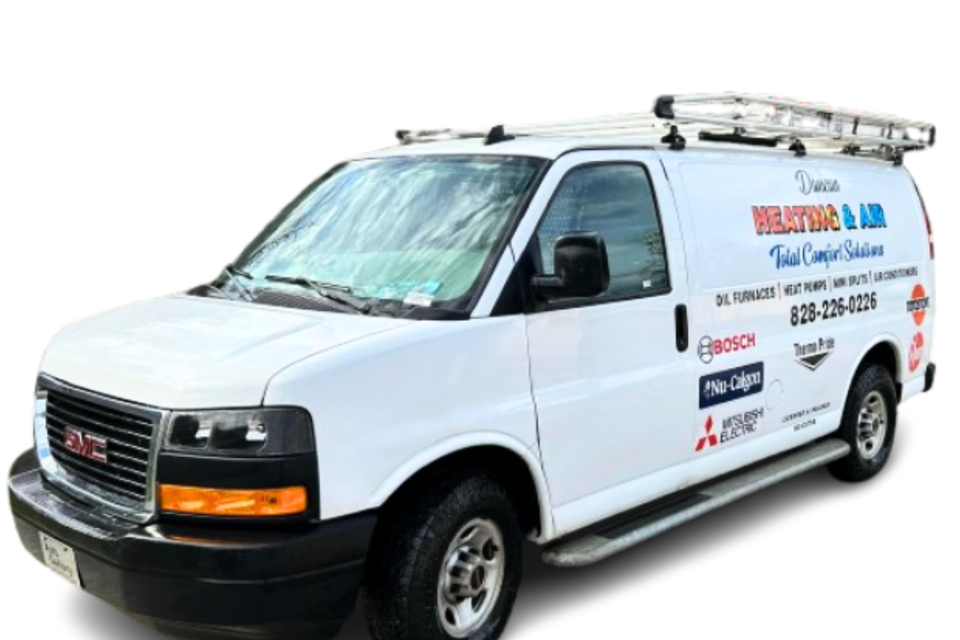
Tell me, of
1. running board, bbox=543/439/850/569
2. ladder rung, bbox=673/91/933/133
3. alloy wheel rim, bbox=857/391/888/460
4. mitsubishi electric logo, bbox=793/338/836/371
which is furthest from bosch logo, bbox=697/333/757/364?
alloy wheel rim, bbox=857/391/888/460

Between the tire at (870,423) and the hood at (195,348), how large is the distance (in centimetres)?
423

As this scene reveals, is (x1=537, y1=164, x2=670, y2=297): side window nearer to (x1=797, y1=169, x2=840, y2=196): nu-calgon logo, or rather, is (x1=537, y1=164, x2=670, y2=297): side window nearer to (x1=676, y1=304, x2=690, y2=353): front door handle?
(x1=676, y1=304, x2=690, y2=353): front door handle

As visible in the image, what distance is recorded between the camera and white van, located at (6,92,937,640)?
11.6 feet

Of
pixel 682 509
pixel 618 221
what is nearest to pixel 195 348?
pixel 618 221

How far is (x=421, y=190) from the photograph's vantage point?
4770 mm

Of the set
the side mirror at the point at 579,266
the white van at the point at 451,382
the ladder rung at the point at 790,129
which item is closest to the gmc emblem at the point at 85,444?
the white van at the point at 451,382

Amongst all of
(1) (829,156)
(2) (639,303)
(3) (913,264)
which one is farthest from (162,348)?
(3) (913,264)

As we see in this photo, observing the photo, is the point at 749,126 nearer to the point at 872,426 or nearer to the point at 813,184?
the point at 813,184

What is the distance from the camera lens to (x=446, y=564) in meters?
4.03

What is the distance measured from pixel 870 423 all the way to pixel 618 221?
11.5 feet

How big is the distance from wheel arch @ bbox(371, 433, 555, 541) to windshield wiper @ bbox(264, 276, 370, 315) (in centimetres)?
75

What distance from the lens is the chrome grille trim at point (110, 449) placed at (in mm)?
3631

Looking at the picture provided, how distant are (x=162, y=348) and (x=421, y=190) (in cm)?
157

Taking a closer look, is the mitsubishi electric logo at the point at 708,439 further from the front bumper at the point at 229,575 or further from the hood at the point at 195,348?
the front bumper at the point at 229,575
